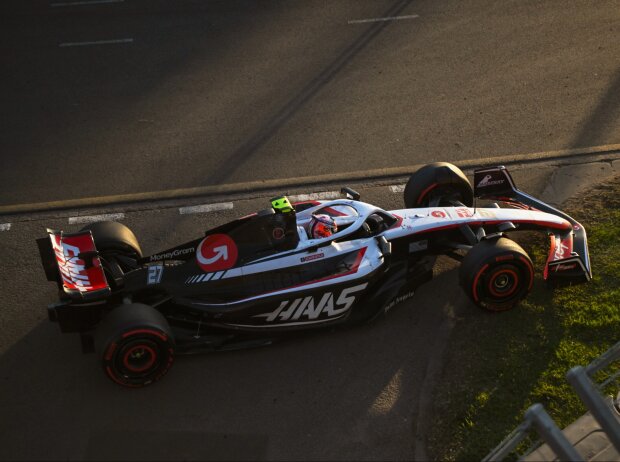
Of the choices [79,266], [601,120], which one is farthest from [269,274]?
[601,120]

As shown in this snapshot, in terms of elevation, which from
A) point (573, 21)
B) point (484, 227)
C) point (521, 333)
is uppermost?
point (573, 21)

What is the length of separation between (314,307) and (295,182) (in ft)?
9.63

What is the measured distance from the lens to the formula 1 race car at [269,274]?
23.8 feet

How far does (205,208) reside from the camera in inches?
387

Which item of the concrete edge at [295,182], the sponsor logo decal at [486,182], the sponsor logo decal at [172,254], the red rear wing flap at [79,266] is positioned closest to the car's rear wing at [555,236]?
the sponsor logo decal at [486,182]

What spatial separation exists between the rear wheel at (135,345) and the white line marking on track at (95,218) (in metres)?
2.81

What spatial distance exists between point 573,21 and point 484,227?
654 centimetres

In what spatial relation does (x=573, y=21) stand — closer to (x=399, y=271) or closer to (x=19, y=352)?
(x=399, y=271)

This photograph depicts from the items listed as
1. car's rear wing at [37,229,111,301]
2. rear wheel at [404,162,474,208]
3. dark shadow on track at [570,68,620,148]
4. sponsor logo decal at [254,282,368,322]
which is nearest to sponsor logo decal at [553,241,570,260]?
rear wheel at [404,162,474,208]

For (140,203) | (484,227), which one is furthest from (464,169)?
(140,203)

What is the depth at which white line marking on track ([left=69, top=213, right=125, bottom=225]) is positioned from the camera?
31.7 feet

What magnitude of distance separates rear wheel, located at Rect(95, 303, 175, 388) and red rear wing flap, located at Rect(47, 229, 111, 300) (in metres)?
0.34

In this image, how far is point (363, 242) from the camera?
7.88 m

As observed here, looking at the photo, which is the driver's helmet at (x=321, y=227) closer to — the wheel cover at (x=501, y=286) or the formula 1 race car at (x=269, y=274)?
the formula 1 race car at (x=269, y=274)
